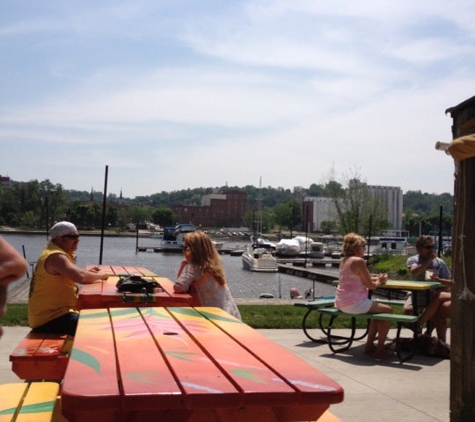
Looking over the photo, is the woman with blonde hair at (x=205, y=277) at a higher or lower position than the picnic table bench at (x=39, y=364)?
higher

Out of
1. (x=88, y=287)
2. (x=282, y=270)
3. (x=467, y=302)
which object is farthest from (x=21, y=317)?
(x=282, y=270)

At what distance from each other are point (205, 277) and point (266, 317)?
14.2 ft

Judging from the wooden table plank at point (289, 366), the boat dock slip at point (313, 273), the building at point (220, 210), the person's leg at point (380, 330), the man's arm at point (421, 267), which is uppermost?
the building at point (220, 210)

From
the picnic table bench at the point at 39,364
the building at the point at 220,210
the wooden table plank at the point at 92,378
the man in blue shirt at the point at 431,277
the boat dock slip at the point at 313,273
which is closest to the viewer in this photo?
the wooden table plank at the point at 92,378

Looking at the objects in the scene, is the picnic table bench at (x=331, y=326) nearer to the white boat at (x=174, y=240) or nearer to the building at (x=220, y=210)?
the white boat at (x=174, y=240)

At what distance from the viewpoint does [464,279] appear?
4.10 metres

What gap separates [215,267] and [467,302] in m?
2.73

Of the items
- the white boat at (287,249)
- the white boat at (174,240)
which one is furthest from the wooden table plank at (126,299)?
the white boat at (174,240)

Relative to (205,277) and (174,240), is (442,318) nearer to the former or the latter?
(205,277)

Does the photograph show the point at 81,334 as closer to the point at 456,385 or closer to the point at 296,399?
the point at 296,399

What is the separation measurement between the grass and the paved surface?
572 mm

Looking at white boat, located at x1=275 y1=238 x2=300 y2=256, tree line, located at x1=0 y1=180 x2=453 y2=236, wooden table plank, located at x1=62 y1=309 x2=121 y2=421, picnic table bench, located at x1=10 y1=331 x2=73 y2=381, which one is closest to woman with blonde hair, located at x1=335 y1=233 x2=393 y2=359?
picnic table bench, located at x1=10 y1=331 x2=73 y2=381

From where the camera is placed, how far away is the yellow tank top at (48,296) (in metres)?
5.88

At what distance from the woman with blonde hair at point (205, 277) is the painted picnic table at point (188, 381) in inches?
101
